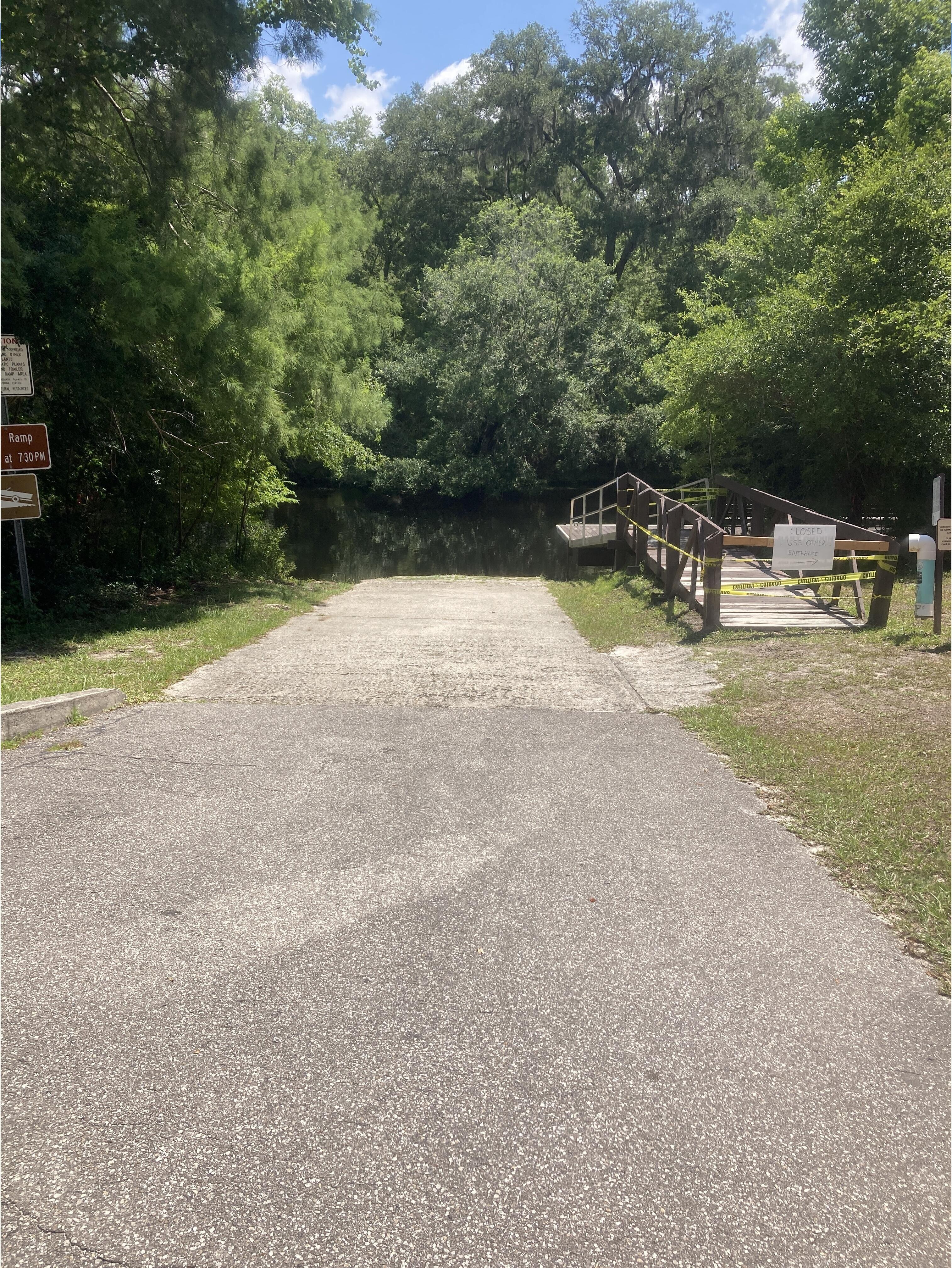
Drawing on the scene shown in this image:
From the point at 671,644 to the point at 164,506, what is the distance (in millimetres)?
9299

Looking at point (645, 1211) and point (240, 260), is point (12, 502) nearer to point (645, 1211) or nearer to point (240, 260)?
point (240, 260)

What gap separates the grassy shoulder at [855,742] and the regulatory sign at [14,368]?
671 centimetres

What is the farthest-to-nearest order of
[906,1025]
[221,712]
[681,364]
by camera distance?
[681,364] < [221,712] < [906,1025]

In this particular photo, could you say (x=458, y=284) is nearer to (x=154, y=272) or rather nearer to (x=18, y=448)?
(x=154, y=272)

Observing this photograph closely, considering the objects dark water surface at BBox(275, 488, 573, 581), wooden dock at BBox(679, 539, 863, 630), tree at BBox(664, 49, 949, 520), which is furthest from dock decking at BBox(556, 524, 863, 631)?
dark water surface at BBox(275, 488, 573, 581)

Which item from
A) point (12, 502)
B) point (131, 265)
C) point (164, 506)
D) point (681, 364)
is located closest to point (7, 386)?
point (12, 502)

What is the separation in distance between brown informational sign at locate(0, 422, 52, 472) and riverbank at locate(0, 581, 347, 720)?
5.89ft

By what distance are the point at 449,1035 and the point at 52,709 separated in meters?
4.51

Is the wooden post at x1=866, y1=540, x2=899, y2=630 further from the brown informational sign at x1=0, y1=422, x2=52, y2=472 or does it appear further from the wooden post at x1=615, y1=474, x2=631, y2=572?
the brown informational sign at x1=0, y1=422, x2=52, y2=472

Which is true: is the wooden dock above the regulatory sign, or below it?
below

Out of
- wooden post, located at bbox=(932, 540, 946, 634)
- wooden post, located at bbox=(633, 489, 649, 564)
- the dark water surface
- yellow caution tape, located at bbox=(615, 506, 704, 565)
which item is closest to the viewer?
wooden post, located at bbox=(932, 540, 946, 634)

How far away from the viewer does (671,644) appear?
10352 millimetres

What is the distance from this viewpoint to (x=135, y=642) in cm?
1000

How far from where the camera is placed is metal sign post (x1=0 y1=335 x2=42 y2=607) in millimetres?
9078
